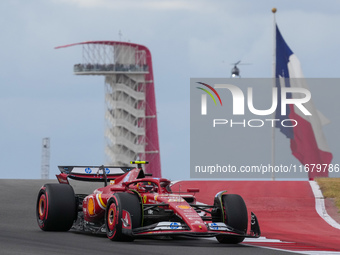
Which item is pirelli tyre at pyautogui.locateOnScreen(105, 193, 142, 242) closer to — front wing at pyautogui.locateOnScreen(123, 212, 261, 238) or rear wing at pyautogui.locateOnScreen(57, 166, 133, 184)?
front wing at pyautogui.locateOnScreen(123, 212, 261, 238)

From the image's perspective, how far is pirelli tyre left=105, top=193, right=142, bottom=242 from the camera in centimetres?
1399

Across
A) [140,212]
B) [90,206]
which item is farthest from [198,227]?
[90,206]

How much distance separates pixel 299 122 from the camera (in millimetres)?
40125

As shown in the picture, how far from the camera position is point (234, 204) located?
15016mm

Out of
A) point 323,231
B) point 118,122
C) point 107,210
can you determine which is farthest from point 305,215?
point 118,122

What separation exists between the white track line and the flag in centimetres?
1118

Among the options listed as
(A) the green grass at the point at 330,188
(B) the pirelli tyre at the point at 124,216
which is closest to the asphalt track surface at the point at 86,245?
(B) the pirelli tyre at the point at 124,216

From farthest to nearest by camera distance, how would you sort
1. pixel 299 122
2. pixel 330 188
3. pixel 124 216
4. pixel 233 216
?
pixel 299 122 < pixel 330 188 < pixel 233 216 < pixel 124 216

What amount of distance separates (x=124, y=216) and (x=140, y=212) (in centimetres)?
35

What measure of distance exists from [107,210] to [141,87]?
284 ft

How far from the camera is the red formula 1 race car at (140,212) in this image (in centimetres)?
1391

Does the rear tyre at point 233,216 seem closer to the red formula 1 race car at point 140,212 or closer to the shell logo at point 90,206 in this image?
the red formula 1 race car at point 140,212

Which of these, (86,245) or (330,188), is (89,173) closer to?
(86,245)

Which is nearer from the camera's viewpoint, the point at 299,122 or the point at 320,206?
the point at 320,206
